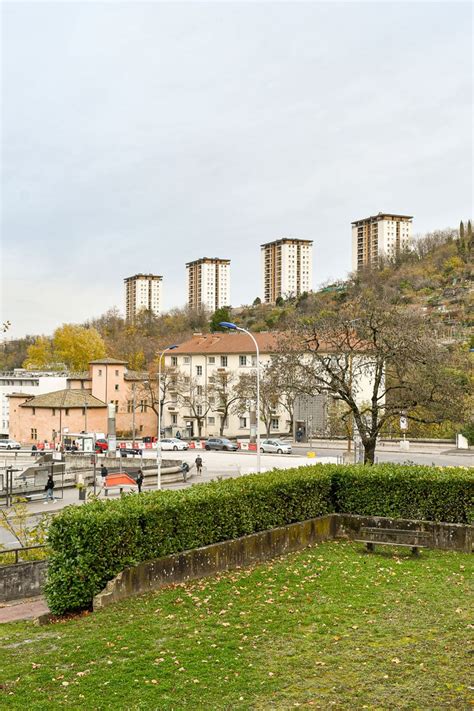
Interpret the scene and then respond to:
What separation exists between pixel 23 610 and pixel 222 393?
61222 mm

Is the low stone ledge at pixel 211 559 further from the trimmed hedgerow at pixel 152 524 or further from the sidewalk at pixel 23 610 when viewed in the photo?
the sidewalk at pixel 23 610

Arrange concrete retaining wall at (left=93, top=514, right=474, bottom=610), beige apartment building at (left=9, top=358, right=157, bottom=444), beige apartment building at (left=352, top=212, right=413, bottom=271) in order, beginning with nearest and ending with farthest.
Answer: concrete retaining wall at (left=93, top=514, right=474, bottom=610) < beige apartment building at (left=9, top=358, right=157, bottom=444) < beige apartment building at (left=352, top=212, right=413, bottom=271)

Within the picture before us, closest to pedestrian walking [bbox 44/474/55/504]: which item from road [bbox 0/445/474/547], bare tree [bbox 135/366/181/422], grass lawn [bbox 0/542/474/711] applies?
road [bbox 0/445/474/547]

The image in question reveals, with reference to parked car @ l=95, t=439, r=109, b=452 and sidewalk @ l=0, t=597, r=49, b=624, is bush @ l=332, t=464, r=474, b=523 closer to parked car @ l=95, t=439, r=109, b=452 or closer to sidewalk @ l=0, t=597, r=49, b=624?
sidewalk @ l=0, t=597, r=49, b=624

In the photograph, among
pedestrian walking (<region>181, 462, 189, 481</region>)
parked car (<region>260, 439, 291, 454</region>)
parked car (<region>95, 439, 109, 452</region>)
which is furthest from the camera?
parked car (<region>95, 439, 109, 452</region>)

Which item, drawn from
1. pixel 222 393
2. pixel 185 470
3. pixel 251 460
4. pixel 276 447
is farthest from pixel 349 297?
pixel 185 470

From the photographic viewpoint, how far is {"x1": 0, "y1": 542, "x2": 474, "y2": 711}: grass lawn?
25.4ft

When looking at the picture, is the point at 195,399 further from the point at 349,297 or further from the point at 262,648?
the point at 262,648

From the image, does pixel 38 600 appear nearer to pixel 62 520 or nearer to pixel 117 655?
pixel 62 520

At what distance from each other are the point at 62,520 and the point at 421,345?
18.2 m

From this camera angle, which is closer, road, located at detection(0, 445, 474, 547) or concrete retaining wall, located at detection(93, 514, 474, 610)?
concrete retaining wall, located at detection(93, 514, 474, 610)

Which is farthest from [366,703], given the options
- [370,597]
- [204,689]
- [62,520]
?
[62,520]

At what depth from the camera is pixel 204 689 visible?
7930mm

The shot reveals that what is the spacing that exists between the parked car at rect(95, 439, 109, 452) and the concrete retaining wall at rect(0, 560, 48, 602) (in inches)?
1711
